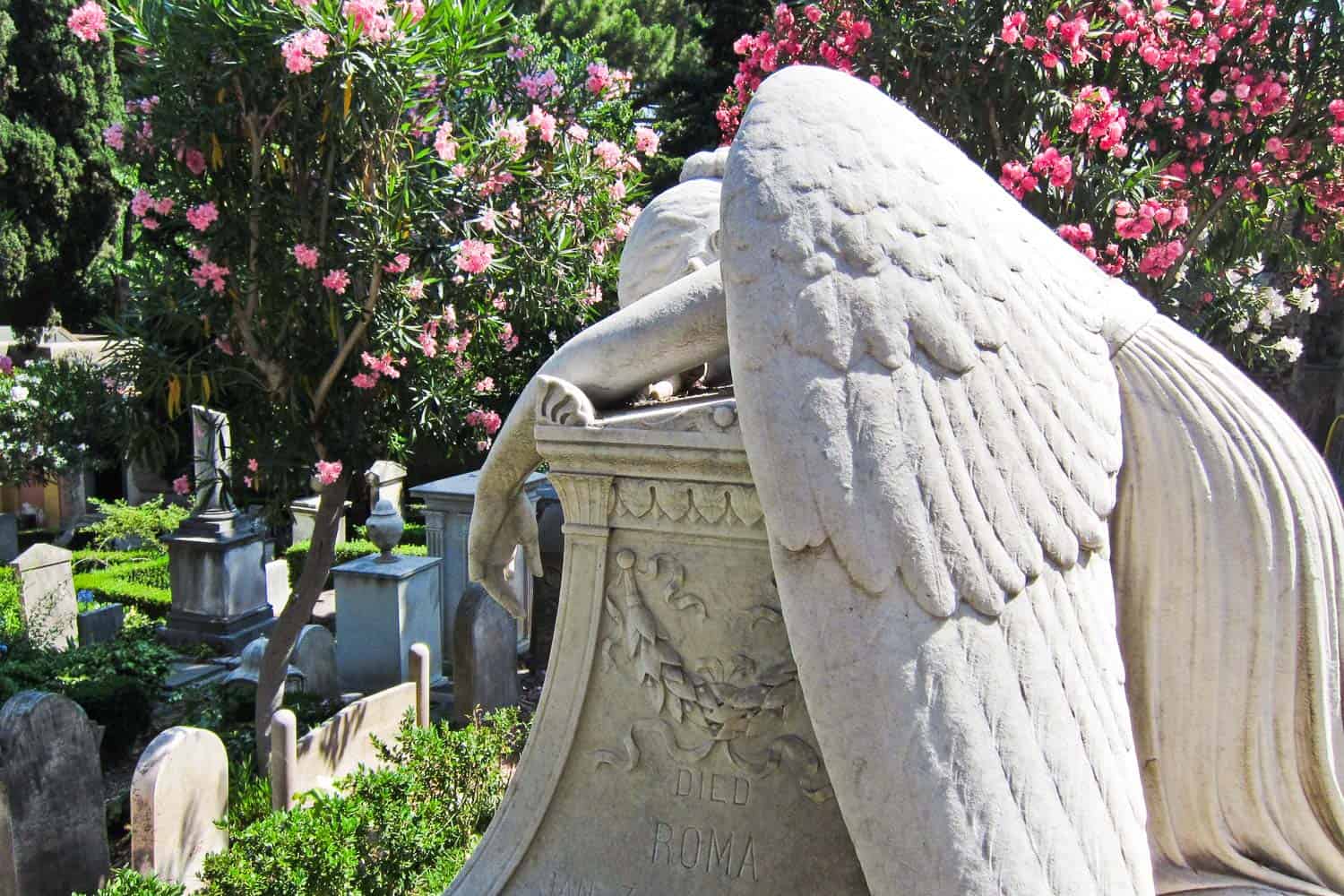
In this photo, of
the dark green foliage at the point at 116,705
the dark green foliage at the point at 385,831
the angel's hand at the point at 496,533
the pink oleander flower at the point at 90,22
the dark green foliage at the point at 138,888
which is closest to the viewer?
the angel's hand at the point at 496,533

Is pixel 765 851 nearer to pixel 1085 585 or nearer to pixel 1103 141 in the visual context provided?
pixel 1085 585

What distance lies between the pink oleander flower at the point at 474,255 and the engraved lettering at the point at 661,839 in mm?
3695

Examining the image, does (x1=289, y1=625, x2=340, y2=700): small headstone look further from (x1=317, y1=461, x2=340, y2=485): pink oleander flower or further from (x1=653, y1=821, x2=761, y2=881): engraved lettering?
(x1=653, y1=821, x2=761, y2=881): engraved lettering

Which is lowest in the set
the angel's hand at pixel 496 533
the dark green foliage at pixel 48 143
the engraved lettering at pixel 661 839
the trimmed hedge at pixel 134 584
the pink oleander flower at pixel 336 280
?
the trimmed hedge at pixel 134 584

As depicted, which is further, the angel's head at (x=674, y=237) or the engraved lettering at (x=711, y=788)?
the angel's head at (x=674, y=237)

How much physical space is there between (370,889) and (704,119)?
1135 cm

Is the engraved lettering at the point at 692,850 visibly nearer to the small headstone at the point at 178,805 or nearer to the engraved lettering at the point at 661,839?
the engraved lettering at the point at 661,839

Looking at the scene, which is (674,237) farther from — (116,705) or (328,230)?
(116,705)

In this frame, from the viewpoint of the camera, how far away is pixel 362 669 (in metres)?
7.41

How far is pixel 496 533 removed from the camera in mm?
2174

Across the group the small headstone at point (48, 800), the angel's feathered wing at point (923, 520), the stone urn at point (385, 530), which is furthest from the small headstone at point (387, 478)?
the angel's feathered wing at point (923, 520)

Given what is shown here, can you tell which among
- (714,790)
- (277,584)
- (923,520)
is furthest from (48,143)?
(923,520)

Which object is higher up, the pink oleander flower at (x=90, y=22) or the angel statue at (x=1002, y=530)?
the pink oleander flower at (x=90, y=22)

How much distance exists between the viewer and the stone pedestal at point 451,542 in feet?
26.2
